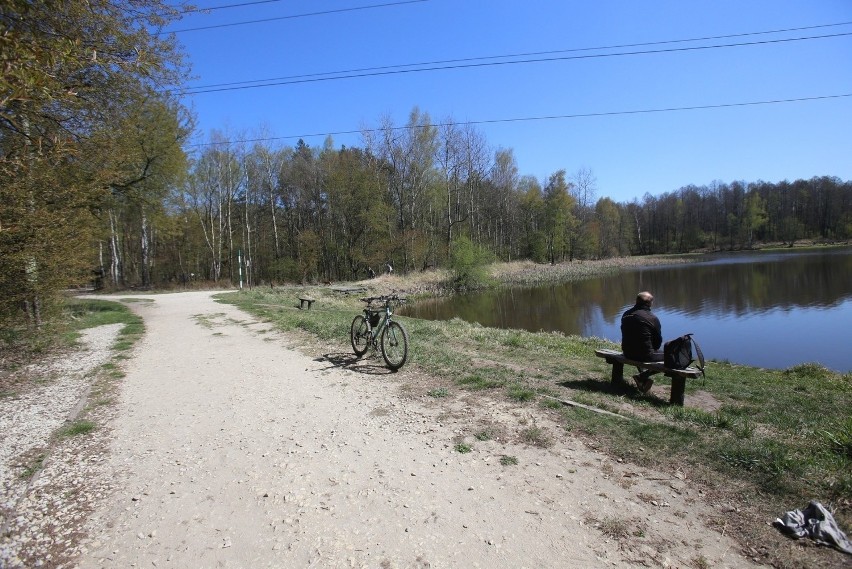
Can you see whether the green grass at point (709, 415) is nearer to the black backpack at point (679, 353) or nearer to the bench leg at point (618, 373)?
the bench leg at point (618, 373)

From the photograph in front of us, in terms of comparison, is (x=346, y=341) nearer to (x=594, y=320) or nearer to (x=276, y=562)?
(x=276, y=562)

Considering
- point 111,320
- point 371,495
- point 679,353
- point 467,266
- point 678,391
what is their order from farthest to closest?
point 467,266 < point 111,320 < point 678,391 < point 679,353 < point 371,495

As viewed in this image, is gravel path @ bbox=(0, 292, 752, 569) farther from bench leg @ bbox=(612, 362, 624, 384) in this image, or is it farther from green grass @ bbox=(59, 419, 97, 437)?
bench leg @ bbox=(612, 362, 624, 384)

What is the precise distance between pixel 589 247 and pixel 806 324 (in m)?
51.9

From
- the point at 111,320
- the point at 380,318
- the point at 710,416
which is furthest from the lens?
the point at 111,320

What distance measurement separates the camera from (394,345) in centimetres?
766

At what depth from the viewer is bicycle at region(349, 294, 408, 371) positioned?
7.54 m

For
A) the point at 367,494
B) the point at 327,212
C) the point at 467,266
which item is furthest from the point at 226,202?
the point at 367,494

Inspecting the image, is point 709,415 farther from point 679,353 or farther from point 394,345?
point 394,345

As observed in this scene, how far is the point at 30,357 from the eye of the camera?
349 inches

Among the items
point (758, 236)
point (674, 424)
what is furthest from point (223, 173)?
point (758, 236)

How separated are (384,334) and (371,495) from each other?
4.13m

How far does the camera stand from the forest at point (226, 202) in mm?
6188

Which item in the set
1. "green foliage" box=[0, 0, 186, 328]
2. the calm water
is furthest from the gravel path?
the calm water
